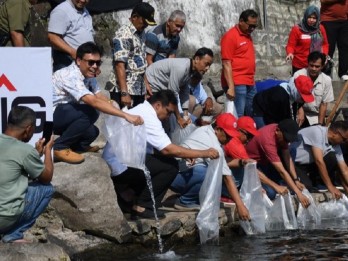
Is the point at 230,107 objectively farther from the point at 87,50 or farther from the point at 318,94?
the point at 87,50

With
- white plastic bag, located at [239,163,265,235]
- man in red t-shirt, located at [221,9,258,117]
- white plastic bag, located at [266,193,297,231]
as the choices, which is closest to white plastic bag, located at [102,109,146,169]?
white plastic bag, located at [239,163,265,235]

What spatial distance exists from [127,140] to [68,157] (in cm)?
58

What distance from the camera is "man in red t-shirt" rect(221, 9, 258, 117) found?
1167cm

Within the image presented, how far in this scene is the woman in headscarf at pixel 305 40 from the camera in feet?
41.4

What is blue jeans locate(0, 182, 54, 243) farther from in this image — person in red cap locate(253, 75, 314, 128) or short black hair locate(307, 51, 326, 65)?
short black hair locate(307, 51, 326, 65)

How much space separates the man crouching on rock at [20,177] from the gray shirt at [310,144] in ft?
13.8

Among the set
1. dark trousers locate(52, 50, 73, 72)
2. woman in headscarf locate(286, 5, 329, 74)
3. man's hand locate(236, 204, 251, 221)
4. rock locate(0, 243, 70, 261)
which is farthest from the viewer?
woman in headscarf locate(286, 5, 329, 74)

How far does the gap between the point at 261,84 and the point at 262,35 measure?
2.77 m

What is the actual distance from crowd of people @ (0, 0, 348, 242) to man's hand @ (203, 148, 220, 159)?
0.04ft

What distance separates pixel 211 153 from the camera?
9.26m

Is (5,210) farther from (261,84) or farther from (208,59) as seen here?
(261,84)

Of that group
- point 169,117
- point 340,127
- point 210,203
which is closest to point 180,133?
point 169,117

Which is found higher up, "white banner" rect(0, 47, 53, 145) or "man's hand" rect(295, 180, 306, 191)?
"white banner" rect(0, 47, 53, 145)

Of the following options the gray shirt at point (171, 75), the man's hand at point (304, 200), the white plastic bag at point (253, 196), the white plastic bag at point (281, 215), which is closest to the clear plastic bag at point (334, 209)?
the man's hand at point (304, 200)
